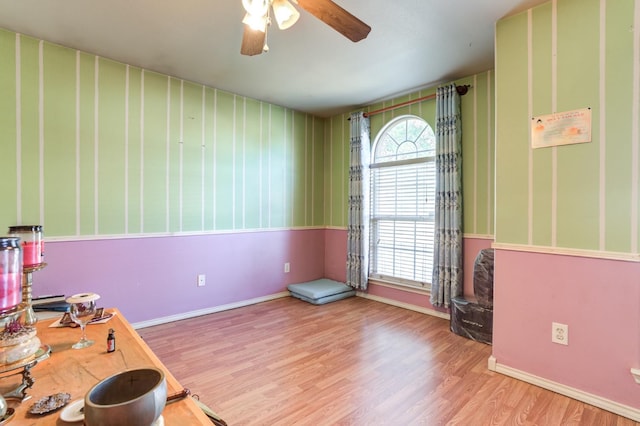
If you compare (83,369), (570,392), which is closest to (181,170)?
(83,369)

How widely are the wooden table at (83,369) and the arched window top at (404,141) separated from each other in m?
3.43

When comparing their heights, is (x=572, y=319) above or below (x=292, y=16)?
below

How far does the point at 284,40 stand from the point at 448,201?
7.33ft

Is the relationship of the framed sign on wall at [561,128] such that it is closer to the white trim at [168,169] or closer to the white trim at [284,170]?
the white trim at [284,170]

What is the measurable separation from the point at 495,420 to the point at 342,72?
3.06 m

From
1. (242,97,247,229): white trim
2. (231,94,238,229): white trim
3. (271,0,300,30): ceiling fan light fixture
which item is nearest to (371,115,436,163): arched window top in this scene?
(242,97,247,229): white trim

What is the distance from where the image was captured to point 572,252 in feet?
6.70

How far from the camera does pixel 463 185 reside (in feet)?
11.1

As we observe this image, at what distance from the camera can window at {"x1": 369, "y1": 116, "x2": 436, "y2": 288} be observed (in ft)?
12.1

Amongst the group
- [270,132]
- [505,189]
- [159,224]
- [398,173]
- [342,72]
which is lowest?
[159,224]

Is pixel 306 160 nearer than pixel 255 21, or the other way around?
pixel 255 21

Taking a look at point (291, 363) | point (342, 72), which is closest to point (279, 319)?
point (291, 363)

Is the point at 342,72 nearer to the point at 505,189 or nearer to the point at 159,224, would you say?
the point at 505,189

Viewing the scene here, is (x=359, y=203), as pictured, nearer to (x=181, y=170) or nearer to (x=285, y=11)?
(x=181, y=170)
